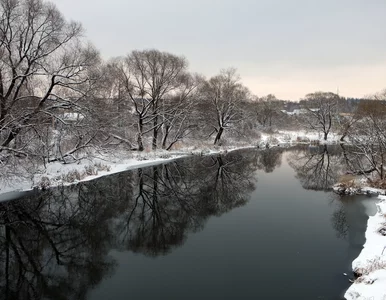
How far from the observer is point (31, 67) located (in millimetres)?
19031

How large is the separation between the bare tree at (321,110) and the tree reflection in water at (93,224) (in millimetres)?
41384

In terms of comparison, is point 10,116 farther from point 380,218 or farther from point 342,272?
point 380,218

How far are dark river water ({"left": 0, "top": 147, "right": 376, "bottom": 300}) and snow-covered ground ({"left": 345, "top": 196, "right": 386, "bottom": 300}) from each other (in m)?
0.30

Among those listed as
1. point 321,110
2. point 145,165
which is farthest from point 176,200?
point 321,110

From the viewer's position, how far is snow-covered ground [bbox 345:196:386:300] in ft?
22.1

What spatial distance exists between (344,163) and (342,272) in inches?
886

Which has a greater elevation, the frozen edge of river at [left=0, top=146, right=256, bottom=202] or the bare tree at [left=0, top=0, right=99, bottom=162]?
the bare tree at [left=0, top=0, right=99, bottom=162]

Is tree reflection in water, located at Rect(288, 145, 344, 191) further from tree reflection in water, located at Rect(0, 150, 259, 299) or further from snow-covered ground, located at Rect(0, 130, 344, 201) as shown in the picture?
snow-covered ground, located at Rect(0, 130, 344, 201)

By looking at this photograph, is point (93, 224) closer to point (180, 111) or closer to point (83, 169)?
point (83, 169)

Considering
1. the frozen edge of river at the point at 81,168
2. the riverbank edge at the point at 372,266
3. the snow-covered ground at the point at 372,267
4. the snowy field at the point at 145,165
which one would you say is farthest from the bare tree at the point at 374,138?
the frozen edge of river at the point at 81,168

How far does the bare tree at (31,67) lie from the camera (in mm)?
17078

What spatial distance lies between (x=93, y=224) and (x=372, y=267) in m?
9.31

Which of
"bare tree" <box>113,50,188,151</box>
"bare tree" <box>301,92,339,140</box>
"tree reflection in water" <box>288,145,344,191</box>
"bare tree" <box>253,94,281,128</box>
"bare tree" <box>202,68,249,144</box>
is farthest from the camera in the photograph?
"bare tree" <box>253,94,281,128</box>

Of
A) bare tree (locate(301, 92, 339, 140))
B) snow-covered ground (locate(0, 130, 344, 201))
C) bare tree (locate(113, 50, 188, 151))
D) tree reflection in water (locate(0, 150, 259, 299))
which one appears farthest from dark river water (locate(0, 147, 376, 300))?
bare tree (locate(301, 92, 339, 140))
